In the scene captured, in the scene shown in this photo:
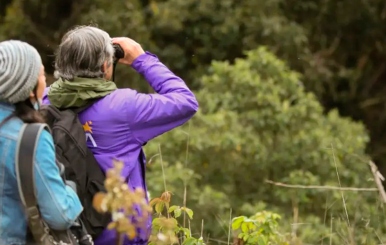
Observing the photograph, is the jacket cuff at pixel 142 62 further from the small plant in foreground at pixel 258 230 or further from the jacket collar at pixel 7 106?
the small plant in foreground at pixel 258 230

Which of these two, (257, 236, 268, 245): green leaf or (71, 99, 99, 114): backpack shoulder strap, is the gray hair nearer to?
(71, 99, 99, 114): backpack shoulder strap

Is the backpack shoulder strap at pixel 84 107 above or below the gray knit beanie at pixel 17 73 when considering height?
below

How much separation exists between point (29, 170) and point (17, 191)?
0.11 meters

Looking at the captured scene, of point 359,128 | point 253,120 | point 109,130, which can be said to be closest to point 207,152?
point 253,120

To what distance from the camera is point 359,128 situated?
7.98 m

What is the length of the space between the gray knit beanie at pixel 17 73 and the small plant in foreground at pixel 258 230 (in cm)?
142

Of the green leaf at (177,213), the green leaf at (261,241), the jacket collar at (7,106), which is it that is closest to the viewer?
the jacket collar at (7,106)

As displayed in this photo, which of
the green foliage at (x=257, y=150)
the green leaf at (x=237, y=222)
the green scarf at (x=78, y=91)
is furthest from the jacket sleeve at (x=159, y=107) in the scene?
the green foliage at (x=257, y=150)

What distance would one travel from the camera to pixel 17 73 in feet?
7.03

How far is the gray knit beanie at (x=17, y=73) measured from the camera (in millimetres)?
2139

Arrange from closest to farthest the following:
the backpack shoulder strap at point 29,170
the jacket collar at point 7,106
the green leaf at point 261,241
Result: 1. the backpack shoulder strap at point 29,170
2. the jacket collar at point 7,106
3. the green leaf at point 261,241

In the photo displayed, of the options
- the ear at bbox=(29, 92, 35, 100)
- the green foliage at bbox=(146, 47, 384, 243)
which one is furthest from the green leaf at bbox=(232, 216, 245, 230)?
the green foliage at bbox=(146, 47, 384, 243)

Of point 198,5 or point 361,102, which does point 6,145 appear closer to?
point 198,5

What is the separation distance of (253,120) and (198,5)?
Answer: 2.92m
